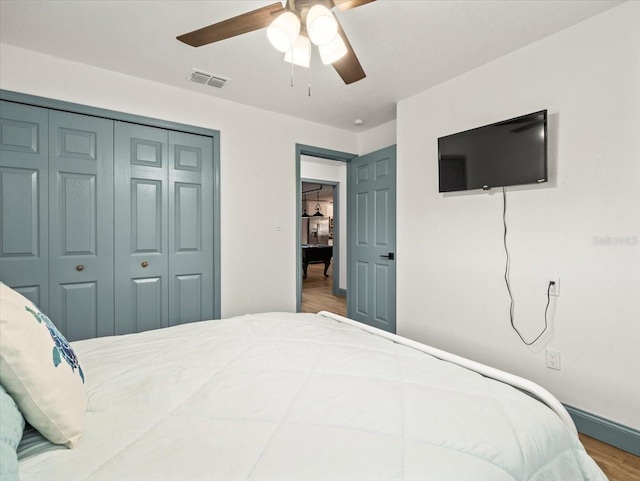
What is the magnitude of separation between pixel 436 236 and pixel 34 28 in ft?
10.3

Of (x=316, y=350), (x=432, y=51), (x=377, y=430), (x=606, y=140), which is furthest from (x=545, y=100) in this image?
(x=377, y=430)

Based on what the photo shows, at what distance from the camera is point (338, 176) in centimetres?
602

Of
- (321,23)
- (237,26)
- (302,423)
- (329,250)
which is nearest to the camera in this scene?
(302,423)

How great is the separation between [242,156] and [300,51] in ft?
5.28

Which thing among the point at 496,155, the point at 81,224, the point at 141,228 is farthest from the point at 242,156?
the point at 496,155

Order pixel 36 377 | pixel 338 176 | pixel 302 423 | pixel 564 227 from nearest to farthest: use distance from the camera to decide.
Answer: pixel 36 377 < pixel 302 423 < pixel 564 227 < pixel 338 176

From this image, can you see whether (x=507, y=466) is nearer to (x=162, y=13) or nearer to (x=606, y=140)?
(x=606, y=140)

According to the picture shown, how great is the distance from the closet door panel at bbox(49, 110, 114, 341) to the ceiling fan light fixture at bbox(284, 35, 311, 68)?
174cm

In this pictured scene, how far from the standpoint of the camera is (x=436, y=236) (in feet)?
8.87

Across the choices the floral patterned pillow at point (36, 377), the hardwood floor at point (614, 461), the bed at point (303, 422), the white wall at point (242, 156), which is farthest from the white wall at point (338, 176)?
the floral patterned pillow at point (36, 377)

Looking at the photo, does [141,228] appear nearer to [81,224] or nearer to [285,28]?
[81,224]

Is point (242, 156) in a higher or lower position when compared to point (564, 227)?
higher

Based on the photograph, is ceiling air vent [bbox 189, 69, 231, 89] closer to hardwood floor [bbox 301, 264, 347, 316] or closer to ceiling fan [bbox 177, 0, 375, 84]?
ceiling fan [bbox 177, 0, 375, 84]

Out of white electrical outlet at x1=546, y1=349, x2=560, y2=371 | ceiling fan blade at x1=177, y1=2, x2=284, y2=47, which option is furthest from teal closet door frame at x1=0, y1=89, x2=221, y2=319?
white electrical outlet at x1=546, y1=349, x2=560, y2=371
